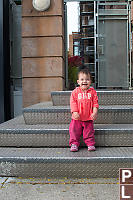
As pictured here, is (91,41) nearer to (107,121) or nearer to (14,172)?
(107,121)

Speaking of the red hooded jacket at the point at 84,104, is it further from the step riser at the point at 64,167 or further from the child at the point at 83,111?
the step riser at the point at 64,167

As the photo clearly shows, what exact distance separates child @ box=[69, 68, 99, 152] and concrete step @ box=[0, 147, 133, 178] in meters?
0.21

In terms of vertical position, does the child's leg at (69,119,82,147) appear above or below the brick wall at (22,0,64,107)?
below

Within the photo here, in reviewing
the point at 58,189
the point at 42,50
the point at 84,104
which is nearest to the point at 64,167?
the point at 58,189

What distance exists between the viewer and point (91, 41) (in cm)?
514

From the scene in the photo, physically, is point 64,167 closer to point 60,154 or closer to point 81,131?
point 60,154

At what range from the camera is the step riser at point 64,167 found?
199 cm

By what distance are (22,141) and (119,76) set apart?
323cm

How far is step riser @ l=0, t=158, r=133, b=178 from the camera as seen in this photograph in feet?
6.52

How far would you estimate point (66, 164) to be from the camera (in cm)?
200

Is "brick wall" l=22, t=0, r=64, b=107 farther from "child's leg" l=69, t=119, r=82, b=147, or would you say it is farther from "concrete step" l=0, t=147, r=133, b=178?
"concrete step" l=0, t=147, r=133, b=178

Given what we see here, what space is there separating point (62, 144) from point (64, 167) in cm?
38

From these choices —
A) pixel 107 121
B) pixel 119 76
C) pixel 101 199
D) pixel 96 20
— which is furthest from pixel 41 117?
pixel 96 20

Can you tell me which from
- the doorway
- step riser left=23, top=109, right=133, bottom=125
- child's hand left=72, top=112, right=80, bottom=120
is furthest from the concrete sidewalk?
the doorway
